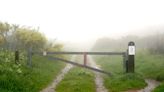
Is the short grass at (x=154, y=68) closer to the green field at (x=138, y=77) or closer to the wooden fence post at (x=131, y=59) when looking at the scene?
the green field at (x=138, y=77)

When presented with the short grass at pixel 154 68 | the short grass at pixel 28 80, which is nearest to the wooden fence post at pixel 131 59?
the short grass at pixel 154 68

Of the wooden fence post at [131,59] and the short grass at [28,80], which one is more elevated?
the wooden fence post at [131,59]

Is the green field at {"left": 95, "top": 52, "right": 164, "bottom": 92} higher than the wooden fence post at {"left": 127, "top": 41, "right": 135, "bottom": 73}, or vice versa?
the wooden fence post at {"left": 127, "top": 41, "right": 135, "bottom": 73}

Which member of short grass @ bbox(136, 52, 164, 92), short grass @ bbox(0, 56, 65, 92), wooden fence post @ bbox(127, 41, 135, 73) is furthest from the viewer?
wooden fence post @ bbox(127, 41, 135, 73)

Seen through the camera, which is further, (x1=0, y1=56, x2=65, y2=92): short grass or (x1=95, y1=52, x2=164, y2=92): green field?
(x1=95, y1=52, x2=164, y2=92): green field

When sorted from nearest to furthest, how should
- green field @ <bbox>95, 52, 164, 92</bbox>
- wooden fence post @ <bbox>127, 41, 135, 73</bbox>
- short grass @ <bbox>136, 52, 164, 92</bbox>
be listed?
green field @ <bbox>95, 52, 164, 92</bbox> < short grass @ <bbox>136, 52, 164, 92</bbox> < wooden fence post @ <bbox>127, 41, 135, 73</bbox>

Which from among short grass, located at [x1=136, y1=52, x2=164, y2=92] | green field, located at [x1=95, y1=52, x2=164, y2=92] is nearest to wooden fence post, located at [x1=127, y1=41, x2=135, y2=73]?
green field, located at [x1=95, y1=52, x2=164, y2=92]

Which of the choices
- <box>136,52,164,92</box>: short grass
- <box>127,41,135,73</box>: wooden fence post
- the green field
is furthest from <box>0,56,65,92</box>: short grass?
<box>136,52,164,92</box>: short grass

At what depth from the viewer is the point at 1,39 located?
41.8m

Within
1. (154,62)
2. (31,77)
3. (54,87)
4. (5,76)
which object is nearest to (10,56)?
(31,77)

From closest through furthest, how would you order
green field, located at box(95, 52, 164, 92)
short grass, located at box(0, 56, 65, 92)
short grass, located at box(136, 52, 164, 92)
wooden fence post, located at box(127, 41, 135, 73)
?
short grass, located at box(0, 56, 65, 92)
green field, located at box(95, 52, 164, 92)
short grass, located at box(136, 52, 164, 92)
wooden fence post, located at box(127, 41, 135, 73)

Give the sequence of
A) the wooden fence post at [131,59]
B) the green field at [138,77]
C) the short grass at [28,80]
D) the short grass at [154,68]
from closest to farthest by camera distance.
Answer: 1. the short grass at [28,80]
2. the green field at [138,77]
3. the short grass at [154,68]
4. the wooden fence post at [131,59]

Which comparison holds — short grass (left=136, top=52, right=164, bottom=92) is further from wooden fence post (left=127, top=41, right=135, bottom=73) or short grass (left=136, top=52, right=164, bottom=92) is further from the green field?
wooden fence post (left=127, top=41, right=135, bottom=73)

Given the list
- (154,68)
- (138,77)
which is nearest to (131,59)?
(138,77)
